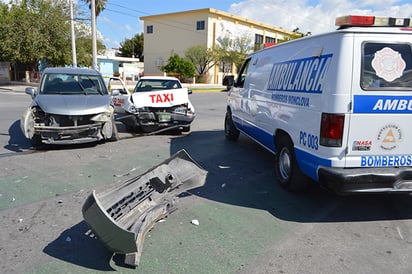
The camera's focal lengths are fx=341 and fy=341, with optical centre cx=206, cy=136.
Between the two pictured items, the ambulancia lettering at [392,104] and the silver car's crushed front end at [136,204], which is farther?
the ambulancia lettering at [392,104]

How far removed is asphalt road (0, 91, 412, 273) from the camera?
10.2ft

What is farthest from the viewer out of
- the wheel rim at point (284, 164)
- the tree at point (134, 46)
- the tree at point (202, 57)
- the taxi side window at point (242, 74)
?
the tree at point (134, 46)

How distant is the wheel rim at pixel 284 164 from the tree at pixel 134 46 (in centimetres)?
6931

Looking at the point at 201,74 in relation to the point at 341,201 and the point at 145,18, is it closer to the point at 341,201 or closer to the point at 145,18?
the point at 145,18

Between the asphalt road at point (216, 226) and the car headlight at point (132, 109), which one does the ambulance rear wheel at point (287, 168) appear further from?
the car headlight at point (132, 109)

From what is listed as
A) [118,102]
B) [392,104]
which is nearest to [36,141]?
[118,102]

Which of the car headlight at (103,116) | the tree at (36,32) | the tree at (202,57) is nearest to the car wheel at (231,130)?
the car headlight at (103,116)

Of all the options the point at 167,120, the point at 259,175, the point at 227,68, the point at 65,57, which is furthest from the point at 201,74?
the point at 259,175

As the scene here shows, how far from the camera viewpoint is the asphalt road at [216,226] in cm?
312

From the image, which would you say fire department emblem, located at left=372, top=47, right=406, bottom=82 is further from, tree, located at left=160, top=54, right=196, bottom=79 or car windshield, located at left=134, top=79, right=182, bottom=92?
tree, located at left=160, top=54, right=196, bottom=79

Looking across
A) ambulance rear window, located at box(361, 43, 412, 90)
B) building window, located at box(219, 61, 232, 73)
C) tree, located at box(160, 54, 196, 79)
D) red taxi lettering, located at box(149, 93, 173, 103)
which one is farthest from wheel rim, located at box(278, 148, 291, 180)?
building window, located at box(219, 61, 232, 73)

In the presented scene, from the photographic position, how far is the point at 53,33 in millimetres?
28797

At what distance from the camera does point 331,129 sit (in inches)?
152

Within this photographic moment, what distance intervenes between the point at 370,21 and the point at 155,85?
697 centimetres
